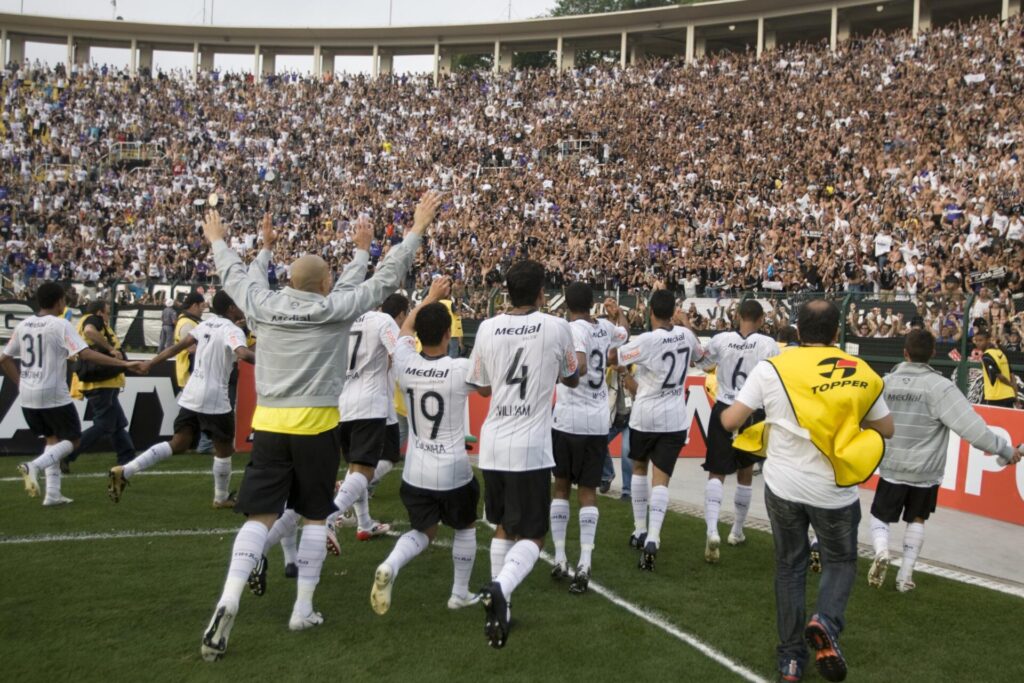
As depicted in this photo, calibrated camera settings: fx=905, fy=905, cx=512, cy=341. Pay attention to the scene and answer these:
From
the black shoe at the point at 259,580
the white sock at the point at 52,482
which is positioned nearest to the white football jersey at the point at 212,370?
the white sock at the point at 52,482

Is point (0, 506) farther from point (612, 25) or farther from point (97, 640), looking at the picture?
point (612, 25)

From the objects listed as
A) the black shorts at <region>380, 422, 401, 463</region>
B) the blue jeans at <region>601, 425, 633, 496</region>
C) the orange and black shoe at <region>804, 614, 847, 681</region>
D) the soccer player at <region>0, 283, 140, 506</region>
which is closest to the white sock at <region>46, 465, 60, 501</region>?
the soccer player at <region>0, 283, 140, 506</region>

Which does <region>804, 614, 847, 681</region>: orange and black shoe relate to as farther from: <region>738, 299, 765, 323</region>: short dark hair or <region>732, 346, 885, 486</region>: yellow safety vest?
<region>738, 299, 765, 323</region>: short dark hair

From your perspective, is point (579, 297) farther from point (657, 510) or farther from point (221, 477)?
point (221, 477)

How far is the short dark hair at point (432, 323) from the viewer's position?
5.47m

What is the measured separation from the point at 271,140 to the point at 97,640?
39584mm

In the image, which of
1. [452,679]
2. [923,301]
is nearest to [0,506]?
[452,679]

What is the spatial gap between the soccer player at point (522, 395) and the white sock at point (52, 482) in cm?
517

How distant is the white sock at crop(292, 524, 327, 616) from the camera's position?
17.6 ft

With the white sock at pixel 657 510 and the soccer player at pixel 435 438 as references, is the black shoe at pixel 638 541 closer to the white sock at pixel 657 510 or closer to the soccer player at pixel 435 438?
the white sock at pixel 657 510

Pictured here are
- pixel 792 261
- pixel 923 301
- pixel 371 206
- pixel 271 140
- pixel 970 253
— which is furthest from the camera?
pixel 271 140

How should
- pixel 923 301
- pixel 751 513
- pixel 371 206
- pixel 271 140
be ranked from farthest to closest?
1. pixel 271 140
2. pixel 371 206
3. pixel 923 301
4. pixel 751 513

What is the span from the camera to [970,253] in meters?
18.1

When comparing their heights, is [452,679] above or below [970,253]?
below
